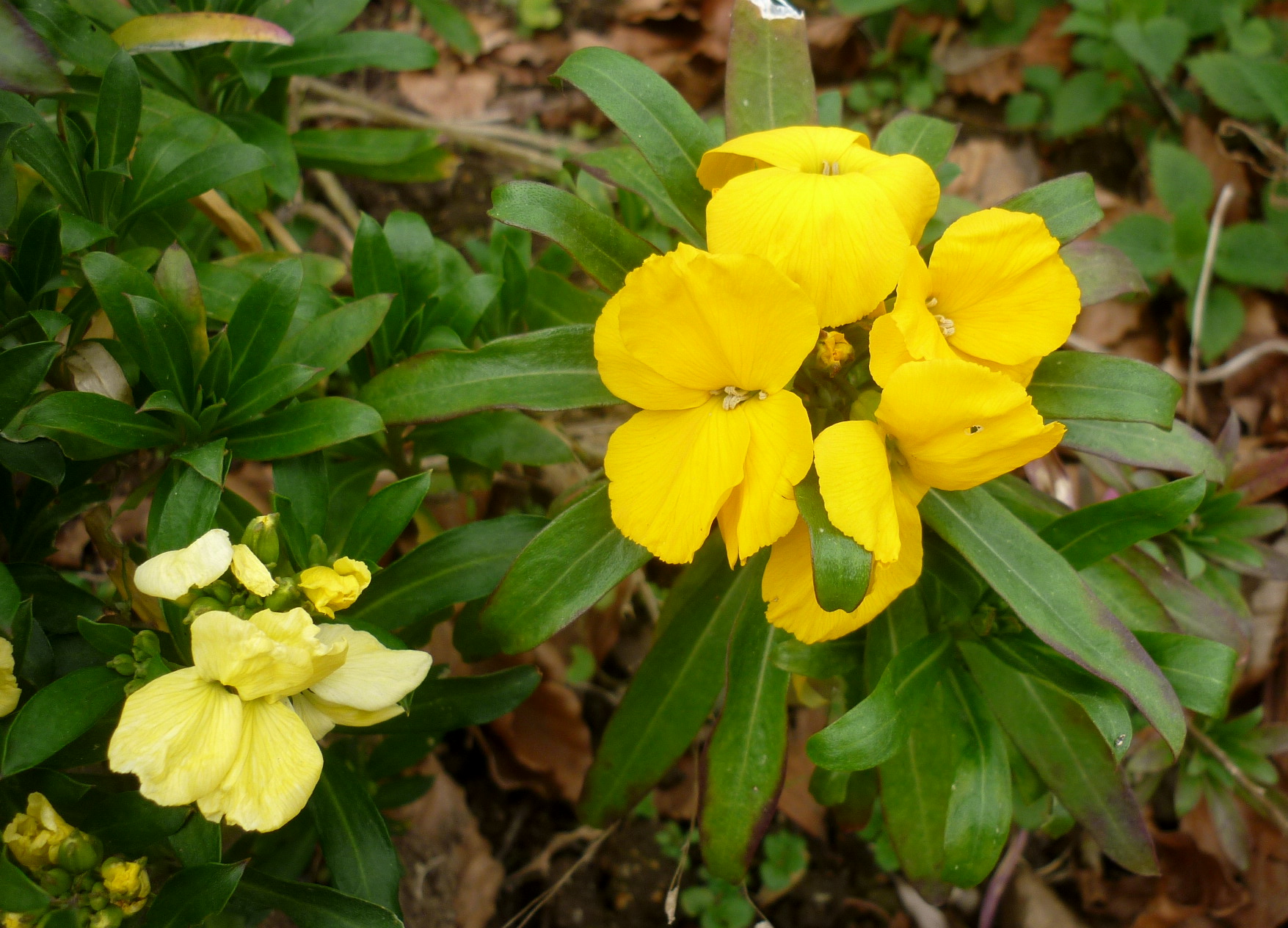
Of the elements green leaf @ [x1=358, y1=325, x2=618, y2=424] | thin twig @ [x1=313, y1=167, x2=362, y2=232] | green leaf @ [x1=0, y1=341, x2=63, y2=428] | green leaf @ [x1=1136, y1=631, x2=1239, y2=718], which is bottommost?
green leaf @ [x1=1136, y1=631, x2=1239, y2=718]

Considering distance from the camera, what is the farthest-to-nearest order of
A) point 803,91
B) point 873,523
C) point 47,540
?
point 803,91, point 47,540, point 873,523

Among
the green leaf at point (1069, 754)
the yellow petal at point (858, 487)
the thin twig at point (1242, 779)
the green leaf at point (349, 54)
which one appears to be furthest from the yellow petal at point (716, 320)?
the thin twig at point (1242, 779)

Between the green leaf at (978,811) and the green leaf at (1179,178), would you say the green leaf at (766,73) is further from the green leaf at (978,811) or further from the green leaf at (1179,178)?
the green leaf at (1179,178)

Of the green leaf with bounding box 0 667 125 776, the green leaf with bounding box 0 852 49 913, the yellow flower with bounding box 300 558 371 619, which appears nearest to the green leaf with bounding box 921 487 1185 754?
the yellow flower with bounding box 300 558 371 619

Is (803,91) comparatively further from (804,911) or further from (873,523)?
(804,911)

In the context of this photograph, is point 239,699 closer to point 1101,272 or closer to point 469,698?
point 469,698

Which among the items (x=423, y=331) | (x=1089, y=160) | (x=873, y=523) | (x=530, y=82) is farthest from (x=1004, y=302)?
(x=530, y=82)

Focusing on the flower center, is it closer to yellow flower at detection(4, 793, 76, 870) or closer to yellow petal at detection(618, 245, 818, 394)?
yellow petal at detection(618, 245, 818, 394)
